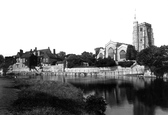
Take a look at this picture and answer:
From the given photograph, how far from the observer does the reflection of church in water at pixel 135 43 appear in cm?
9756

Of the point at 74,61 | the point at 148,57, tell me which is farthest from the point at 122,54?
the point at 148,57

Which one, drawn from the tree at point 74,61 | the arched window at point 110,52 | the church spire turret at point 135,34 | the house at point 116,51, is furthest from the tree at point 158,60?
the church spire turret at point 135,34

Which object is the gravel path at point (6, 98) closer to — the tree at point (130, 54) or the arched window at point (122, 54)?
the tree at point (130, 54)

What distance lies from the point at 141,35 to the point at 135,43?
641 cm

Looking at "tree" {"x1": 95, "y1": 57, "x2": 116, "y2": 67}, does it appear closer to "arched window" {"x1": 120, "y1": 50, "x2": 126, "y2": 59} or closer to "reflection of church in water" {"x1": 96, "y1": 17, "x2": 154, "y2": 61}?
"arched window" {"x1": 120, "y1": 50, "x2": 126, "y2": 59}

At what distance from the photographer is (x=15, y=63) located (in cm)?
11725

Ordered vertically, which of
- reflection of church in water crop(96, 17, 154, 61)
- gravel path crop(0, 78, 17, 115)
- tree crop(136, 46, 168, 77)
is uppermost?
reflection of church in water crop(96, 17, 154, 61)

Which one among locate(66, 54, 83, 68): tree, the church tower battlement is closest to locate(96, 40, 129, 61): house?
the church tower battlement

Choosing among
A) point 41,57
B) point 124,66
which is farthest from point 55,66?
point 124,66

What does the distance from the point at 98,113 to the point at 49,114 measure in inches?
219

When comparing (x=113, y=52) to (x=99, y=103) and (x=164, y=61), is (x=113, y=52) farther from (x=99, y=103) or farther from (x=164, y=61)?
(x=99, y=103)

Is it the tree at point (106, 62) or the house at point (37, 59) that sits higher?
the house at point (37, 59)

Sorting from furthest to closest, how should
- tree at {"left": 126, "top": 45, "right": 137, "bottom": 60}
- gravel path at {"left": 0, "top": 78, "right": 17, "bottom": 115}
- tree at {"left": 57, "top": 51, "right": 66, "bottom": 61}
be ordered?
tree at {"left": 57, "top": 51, "right": 66, "bottom": 61}
tree at {"left": 126, "top": 45, "right": 137, "bottom": 60}
gravel path at {"left": 0, "top": 78, "right": 17, "bottom": 115}

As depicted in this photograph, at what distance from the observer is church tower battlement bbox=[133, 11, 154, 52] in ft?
347
